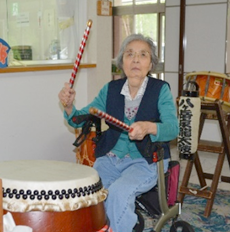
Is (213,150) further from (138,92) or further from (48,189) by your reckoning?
(48,189)

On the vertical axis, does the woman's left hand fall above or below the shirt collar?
below

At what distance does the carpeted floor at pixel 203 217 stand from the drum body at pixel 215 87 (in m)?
0.77

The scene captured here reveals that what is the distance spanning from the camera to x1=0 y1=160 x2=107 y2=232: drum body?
5.66ft

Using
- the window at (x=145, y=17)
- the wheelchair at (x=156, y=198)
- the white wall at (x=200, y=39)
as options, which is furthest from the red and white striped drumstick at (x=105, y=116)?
the window at (x=145, y=17)

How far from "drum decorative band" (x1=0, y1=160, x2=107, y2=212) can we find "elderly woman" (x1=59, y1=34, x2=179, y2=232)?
0.33m

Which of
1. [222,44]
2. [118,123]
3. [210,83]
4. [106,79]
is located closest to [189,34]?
[222,44]

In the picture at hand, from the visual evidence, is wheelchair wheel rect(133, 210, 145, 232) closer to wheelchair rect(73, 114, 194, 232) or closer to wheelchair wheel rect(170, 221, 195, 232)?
wheelchair rect(73, 114, 194, 232)

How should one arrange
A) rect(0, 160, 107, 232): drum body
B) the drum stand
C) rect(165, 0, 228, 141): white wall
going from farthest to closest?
rect(165, 0, 228, 141): white wall, the drum stand, rect(0, 160, 107, 232): drum body

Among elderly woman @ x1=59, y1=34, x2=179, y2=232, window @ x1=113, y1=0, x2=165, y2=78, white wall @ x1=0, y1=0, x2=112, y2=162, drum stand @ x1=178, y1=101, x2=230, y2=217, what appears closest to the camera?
elderly woman @ x1=59, y1=34, x2=179, y2=232

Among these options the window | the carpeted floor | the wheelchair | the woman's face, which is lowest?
the carpeted floor

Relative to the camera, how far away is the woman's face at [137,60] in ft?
8.00

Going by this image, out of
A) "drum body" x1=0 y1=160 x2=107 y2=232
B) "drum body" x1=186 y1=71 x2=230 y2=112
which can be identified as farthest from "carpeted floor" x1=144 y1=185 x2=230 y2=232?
"drum body" x1=0 y1=160 x2=107 y2=232

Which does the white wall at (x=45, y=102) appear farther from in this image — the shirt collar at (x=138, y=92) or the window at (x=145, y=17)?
the window at (x=145, y=17)

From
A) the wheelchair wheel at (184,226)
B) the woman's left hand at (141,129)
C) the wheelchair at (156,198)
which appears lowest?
the wheelchair wheel at (184,226)
